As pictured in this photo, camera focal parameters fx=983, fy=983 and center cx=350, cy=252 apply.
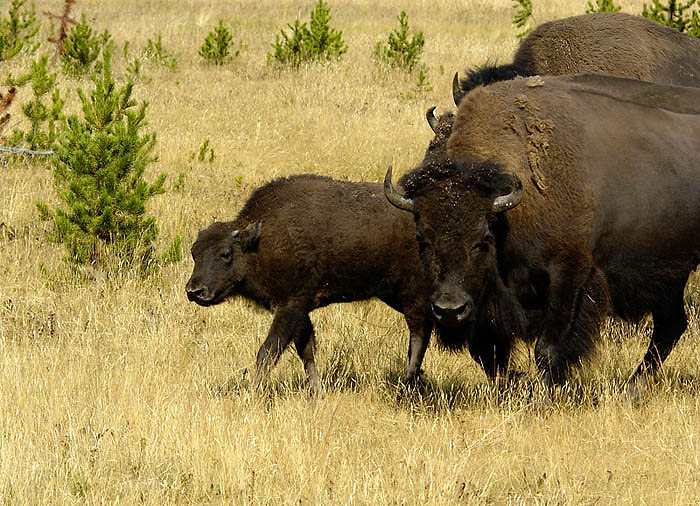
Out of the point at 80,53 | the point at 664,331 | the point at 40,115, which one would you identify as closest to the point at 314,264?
the point at 664,331

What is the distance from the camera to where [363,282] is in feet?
22.7

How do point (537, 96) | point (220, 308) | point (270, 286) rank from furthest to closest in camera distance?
point (220, 308), point (270, 286), point (537, 96)

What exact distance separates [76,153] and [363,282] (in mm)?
3454

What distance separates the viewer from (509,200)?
5.64 meters

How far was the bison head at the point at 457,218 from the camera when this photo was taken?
5.59 meters

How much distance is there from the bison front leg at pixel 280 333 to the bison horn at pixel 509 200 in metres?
1.75

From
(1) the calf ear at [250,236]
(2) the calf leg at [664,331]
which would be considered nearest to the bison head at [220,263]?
(1) the calf ear at [250,236]

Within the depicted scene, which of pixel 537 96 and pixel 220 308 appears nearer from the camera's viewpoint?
pixel 537 96

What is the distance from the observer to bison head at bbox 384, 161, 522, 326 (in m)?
5.59

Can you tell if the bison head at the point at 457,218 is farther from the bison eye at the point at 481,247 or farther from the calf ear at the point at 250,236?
the calf ear at the point at 250,236

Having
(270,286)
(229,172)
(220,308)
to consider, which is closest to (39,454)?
(270,286)

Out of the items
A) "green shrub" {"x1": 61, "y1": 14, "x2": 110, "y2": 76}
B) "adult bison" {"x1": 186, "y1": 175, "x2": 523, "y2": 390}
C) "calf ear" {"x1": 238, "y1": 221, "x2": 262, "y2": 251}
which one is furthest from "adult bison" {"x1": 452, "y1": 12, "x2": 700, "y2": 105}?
"green shrub" {"x1": 61, "y1": 14, "x2": 110, "y2": 76}

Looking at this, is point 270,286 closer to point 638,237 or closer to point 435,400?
point 435,400

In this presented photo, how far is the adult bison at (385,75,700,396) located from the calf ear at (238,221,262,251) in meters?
1.42
